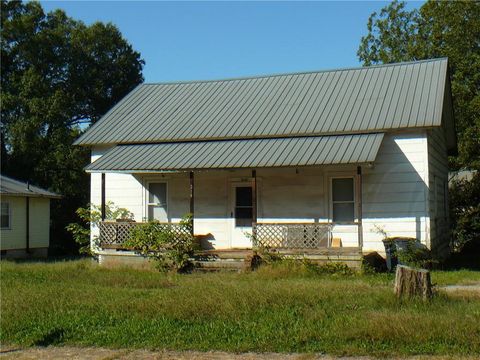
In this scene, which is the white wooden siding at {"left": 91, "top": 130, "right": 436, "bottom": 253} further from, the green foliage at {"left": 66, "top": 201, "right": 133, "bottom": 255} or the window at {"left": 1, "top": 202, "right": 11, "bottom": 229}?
the window at {"left": 1, "top": 202, "right": 11, "bottom": 229}

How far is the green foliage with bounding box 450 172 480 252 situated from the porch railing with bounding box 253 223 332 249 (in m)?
9.92

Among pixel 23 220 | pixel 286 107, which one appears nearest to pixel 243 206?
pixel 286 107

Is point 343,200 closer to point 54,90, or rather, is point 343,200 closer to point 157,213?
point 157,213

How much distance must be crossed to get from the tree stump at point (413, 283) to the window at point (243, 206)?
32.4 ft

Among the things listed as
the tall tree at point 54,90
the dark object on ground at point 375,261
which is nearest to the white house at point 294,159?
the dark object on ground at point 375,261

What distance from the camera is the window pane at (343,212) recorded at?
1848 cm

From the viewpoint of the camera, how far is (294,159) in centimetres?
1730

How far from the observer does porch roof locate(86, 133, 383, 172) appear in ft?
56.0

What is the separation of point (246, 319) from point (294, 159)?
27.3ft

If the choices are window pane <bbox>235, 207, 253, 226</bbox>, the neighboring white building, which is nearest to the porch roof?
window pane <bbox>235, 207, 253, 226</bbox>

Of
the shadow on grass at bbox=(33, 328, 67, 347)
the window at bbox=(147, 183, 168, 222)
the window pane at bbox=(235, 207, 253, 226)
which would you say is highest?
the window at bbox=(147, 183, 168, 222)

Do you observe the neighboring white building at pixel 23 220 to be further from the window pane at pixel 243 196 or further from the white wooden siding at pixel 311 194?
the window pane at pixel 243 196

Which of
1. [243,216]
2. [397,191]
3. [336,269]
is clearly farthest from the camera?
[243,216]

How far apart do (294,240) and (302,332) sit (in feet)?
28.5
